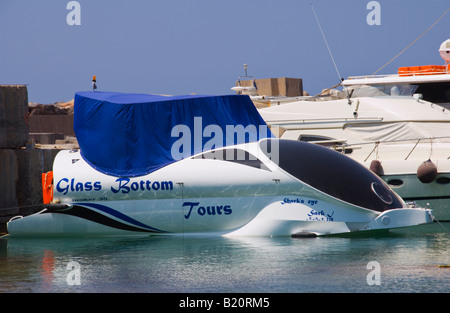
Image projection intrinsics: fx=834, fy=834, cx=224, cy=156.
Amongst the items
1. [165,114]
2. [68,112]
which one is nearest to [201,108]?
[165,114]

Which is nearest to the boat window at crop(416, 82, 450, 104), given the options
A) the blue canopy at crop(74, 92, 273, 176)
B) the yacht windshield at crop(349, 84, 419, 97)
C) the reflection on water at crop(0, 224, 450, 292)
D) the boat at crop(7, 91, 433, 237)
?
the yacht windshield at crop(349, 84, 419, 97)

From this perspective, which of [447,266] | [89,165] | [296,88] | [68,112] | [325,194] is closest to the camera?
[447,266]

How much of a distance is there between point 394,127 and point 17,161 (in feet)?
28.8

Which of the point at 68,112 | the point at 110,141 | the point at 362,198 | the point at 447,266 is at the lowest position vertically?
the point at 447,266

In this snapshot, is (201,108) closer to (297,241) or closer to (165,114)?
(165,114)

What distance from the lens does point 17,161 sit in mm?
19078

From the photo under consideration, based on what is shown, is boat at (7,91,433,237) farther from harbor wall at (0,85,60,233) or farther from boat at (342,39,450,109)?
boat at (342,39,450,109)

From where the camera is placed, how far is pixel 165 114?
52.3 feet

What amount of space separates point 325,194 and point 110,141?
13.8ft

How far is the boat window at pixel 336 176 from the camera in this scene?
14.8 m

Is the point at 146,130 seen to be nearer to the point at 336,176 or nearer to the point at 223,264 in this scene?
the point at 336,176

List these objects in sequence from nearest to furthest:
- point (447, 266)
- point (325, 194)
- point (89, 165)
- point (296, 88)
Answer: point (447, 266) < point (325, 194) < point (89, 165) < point (296, 88)

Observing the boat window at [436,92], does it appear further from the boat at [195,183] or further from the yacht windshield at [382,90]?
the boat at [195,183]

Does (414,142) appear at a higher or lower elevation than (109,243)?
higher
